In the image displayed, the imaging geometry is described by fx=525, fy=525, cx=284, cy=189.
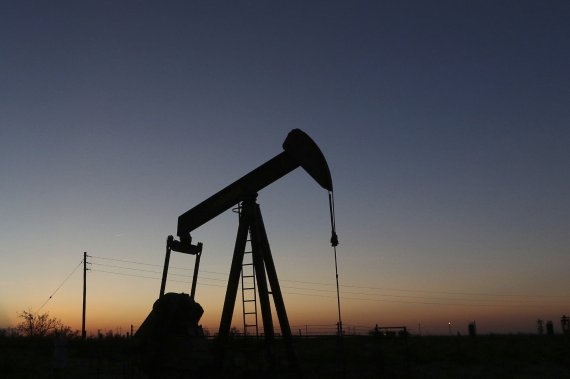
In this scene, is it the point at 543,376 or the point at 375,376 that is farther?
the point at 543,376

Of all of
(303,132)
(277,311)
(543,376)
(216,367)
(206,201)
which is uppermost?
(303,132)

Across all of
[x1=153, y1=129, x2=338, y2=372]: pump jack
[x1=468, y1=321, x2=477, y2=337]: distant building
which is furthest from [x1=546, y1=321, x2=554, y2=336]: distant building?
[x1=153, y1=129, x2=338, y2=372]: pump jack

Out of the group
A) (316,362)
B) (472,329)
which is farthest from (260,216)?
(472,329)

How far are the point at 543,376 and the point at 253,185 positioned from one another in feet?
28.4

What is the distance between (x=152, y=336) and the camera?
9.69 m

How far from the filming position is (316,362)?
14.8 metres

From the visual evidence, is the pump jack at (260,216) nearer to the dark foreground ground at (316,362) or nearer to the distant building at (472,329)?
the dark foreground ground at (316,362)

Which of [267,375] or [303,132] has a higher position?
[303,132]

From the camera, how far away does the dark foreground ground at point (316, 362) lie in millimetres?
9320

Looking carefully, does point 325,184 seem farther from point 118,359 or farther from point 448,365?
point 118,359

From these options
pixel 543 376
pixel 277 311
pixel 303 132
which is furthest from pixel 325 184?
pixel 543 376

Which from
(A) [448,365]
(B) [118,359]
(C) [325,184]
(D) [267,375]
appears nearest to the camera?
(D) [267,375]

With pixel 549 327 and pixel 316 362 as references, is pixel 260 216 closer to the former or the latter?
pixel 316 362

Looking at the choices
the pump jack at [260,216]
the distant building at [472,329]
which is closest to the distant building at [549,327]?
the distant building at [472,329]
